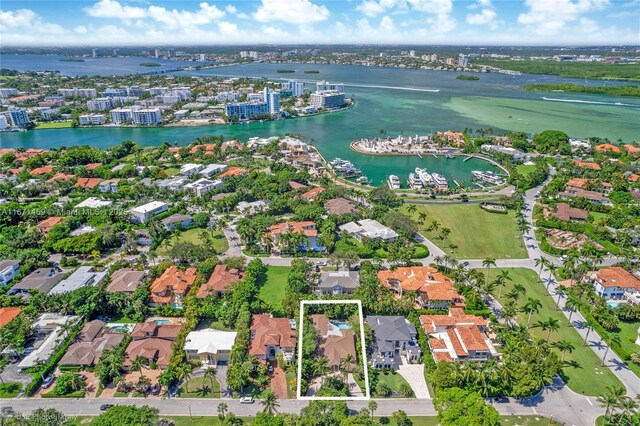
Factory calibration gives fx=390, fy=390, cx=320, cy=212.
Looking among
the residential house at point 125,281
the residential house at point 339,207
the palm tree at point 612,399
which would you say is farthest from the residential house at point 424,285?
the residential house at point 125,281

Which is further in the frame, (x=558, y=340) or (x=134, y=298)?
(x=134, y=298)

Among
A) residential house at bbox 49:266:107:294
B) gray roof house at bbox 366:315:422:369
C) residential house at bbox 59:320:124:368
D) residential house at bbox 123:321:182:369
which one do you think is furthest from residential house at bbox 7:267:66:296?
gray roof house at bbox 366:315:422:369

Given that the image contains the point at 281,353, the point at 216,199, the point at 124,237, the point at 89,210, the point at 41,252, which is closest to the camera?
the point at 281,353

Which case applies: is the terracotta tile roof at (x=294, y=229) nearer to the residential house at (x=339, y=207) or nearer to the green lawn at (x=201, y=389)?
the residential house at (x=339, y=207)

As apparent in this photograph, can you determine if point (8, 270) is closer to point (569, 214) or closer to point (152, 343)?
point (152, 343)

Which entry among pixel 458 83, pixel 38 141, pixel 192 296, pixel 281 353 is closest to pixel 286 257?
pixel 192 296

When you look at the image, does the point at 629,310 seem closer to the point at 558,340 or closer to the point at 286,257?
the point at 558,340

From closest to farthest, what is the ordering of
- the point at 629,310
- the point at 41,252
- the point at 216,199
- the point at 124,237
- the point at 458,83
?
the point at 629,310
the point at 41,252
the point at 124,237
the point at 216,199
the point at 458,83
